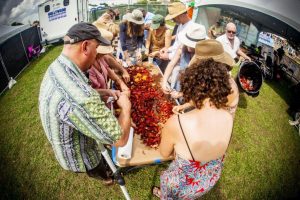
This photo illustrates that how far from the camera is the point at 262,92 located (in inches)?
294

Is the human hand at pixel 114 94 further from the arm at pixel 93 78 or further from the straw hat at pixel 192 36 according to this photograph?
the straw hat at pixel 192 36

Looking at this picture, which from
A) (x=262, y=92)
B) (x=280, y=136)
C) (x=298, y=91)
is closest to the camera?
(x=280, y=136)

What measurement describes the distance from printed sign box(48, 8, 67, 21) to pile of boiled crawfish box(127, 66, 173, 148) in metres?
8.91

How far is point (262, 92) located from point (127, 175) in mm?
5856

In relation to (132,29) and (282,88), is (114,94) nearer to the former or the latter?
(132,29)

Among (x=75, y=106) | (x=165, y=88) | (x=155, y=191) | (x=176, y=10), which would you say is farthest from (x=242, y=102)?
(x=75, y=106)

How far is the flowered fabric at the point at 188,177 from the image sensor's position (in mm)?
2229

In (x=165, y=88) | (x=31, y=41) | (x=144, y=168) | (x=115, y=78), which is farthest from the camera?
(x=31, y=41)

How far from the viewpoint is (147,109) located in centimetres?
310

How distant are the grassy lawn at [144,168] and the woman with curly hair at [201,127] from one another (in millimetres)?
1837

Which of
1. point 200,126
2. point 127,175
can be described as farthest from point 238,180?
point 200,126

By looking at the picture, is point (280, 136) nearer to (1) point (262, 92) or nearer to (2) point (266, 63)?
(1) point (262, 92)

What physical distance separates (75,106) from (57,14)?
36.3 feet

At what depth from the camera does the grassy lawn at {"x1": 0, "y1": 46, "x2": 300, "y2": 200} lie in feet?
12.5
